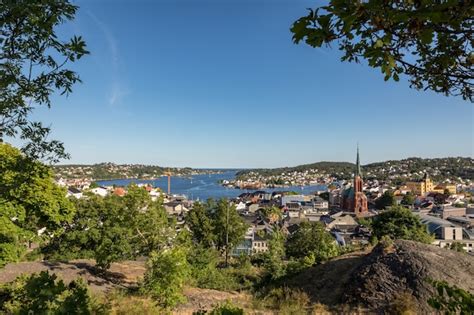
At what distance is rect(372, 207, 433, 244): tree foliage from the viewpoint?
2094cm

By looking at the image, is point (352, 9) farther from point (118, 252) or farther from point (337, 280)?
point (118, 252)

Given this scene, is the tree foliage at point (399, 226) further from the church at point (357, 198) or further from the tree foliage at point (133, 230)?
the church at point (357, 198)

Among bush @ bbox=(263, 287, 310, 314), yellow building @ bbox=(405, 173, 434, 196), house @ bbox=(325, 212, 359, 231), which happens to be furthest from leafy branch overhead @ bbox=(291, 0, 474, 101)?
yellow building @ bbox=(405, 173, 434, 196)

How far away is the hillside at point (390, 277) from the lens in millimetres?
9023

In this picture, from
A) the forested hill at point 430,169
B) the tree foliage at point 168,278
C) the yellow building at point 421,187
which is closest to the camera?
the tree foliage at point 168,278

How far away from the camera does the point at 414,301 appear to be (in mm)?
8570

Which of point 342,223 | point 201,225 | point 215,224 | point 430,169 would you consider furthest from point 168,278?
point 430,169

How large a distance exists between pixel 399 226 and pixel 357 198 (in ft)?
154

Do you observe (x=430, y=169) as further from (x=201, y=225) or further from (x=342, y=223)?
(x=201, y=225)

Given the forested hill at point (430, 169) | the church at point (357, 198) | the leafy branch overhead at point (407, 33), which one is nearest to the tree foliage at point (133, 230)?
the leafy branch overhead at point (407, 33)

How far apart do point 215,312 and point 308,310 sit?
558cm

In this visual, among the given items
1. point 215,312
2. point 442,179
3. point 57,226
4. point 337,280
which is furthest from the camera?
point 442,179

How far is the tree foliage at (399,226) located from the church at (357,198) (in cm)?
4085

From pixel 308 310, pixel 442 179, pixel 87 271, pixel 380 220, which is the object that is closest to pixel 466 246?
pixel 380 220
